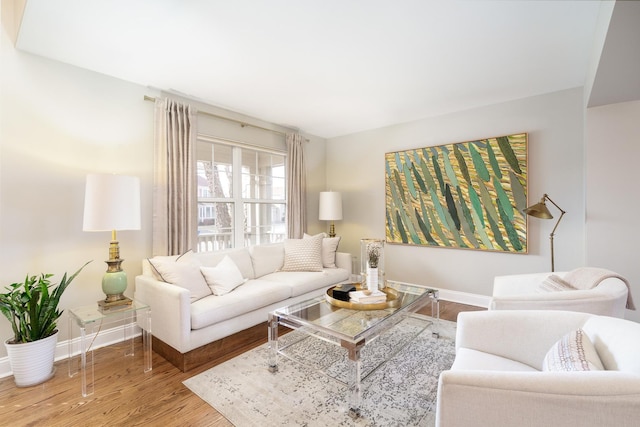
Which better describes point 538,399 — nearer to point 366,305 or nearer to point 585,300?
point 585,300

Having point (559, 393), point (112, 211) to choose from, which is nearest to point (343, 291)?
point (559, 393)

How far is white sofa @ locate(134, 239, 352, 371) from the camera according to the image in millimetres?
2115

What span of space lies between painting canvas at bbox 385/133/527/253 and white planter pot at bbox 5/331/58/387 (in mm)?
3761

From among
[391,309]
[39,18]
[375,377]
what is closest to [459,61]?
[391,309]

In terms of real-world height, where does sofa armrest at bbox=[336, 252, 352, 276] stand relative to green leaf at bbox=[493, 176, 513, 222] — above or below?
below

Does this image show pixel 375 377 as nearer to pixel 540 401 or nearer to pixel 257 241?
pixel 540 401

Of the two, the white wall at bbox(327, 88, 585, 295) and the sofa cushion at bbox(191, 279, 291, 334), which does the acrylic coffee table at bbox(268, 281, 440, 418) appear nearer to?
the sofa cushion at bbox(191, 279, 291, 334)

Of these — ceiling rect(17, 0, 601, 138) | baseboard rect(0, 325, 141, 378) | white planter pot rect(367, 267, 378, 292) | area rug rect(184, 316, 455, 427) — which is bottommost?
area rug rect(184, 316, 455, 427)

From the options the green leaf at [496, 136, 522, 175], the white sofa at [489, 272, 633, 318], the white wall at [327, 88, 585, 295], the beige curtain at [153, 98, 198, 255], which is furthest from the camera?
the green leaf at [496, 136, 522, 175]

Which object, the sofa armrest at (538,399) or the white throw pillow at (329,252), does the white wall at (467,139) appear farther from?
the sofa armrest at (538,399)

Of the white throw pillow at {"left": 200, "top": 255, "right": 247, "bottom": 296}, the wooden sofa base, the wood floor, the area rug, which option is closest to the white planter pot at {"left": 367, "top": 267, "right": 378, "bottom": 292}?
the area rug

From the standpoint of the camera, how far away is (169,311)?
2.15 meters

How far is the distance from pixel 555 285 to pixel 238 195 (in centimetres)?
333

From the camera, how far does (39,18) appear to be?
1861 mm
